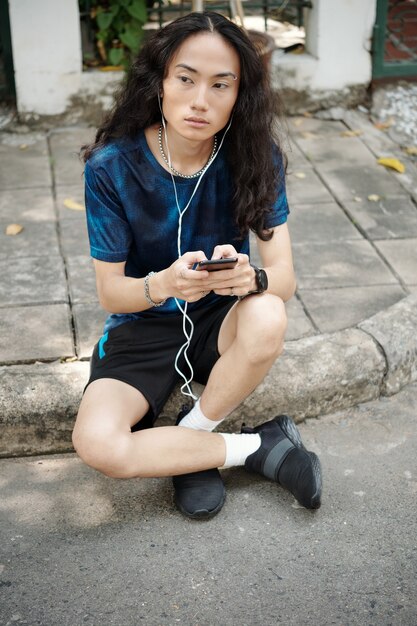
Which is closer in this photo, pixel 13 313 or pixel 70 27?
pixel 13 313

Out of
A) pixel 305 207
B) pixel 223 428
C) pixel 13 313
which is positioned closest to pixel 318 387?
pixel 223 428

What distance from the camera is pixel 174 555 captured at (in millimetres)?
2613

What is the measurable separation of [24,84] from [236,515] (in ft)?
11.8

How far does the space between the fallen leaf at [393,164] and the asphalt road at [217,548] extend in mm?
2294

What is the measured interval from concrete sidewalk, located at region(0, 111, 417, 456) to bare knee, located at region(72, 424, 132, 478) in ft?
1.25

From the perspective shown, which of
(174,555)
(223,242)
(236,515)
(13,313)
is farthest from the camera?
(13,313)

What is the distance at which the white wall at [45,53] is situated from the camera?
5336 millimetres

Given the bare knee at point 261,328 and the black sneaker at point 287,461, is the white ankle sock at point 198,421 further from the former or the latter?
the bare knee at point 261,328

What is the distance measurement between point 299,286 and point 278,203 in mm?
1013

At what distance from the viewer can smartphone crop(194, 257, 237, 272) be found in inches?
99.1

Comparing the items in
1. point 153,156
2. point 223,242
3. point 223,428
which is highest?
point 153,156

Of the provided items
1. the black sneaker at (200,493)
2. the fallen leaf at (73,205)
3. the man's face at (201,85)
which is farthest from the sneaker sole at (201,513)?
the fallen leaf at (73,205)

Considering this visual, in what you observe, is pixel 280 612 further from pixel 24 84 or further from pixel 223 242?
pixel 24 84

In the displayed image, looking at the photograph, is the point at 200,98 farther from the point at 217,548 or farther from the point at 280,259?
the point at 217,548
